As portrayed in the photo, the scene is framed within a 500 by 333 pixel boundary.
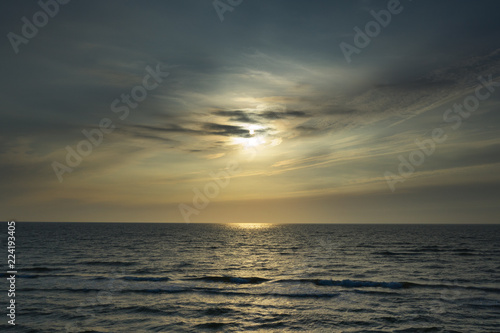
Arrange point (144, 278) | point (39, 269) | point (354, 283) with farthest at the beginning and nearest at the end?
point (39, 269) → point (144, 278) → point (354, 283)

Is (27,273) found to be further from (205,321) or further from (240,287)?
(205,321)

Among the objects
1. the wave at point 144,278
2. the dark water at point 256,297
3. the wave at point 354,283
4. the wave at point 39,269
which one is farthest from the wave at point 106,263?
the wave at point 354,283

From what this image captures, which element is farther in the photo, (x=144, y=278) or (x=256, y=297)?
(x=144, y=278)

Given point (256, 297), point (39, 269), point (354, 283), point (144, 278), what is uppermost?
point (39, 269)

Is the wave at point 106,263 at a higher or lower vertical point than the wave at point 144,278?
lower

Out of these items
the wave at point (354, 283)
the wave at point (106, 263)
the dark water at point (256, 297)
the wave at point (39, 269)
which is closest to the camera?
the dark water at point (256, 297)

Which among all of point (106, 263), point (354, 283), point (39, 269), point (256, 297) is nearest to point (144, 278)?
point (256, 297)

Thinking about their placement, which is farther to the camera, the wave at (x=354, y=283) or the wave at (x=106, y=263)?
the wave at (x=106, y=263)

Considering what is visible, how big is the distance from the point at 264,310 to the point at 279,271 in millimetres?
19533

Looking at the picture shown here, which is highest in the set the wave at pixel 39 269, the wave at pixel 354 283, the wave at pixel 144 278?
the wave at pixel 39 269

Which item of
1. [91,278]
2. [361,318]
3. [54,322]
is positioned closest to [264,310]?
[361,318]

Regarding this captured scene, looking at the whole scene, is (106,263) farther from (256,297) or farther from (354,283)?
(354,283)

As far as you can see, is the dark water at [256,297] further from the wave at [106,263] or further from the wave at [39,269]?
the wave at [106,263]

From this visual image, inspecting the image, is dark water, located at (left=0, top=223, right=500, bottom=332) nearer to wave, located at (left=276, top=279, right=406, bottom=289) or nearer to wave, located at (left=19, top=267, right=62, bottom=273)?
wave, located at (left=276, top=279, right=406, bottom=289)
